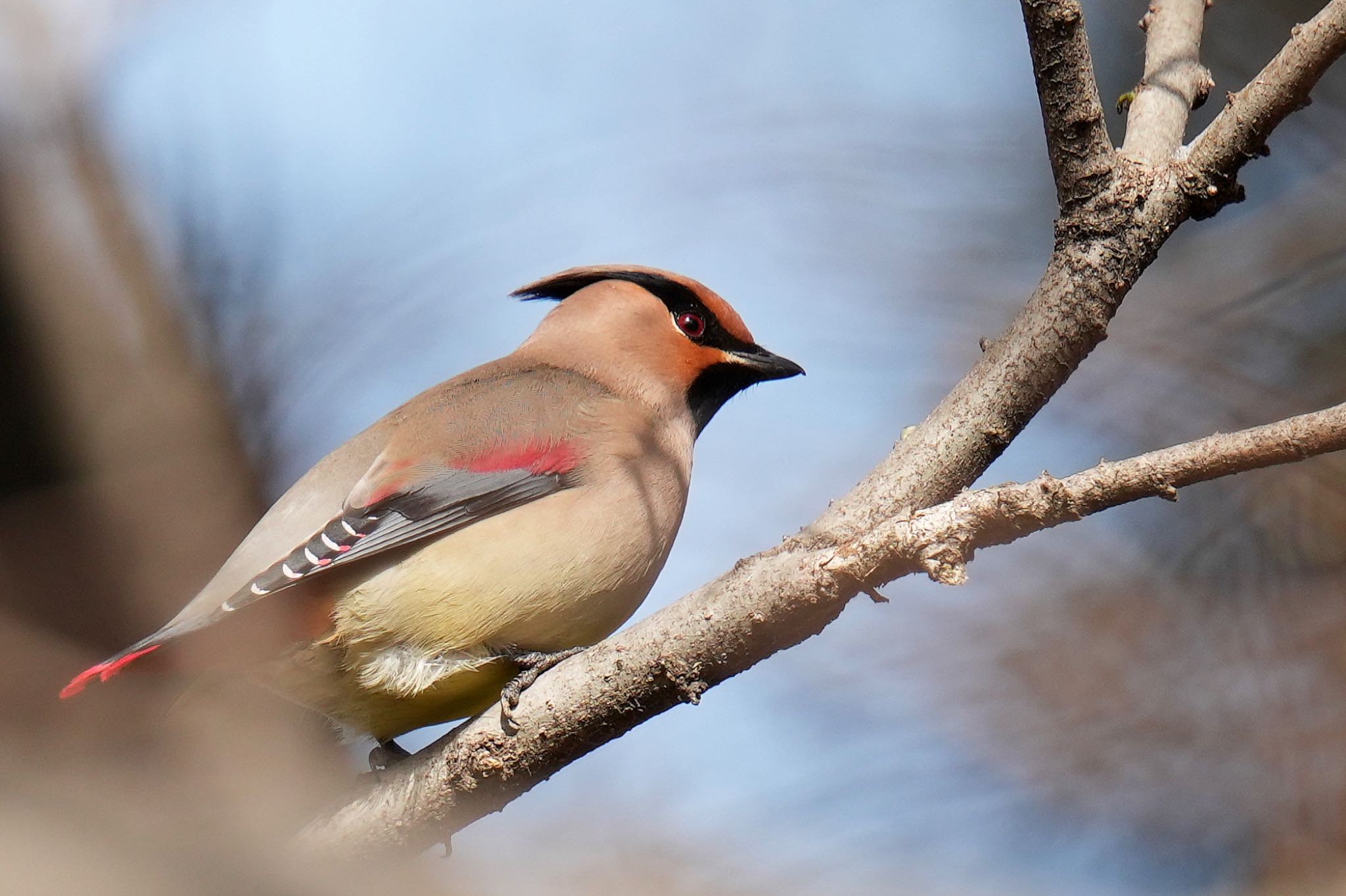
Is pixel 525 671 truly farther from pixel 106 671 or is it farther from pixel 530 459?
pixel 106 671

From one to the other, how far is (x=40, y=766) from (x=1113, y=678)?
282 centimetres

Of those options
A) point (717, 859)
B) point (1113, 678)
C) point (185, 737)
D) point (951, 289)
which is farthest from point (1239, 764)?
point (185, 737)

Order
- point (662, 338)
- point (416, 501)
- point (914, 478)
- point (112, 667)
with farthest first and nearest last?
point (662, 338) → point (416, 501) → point (112, 667) → point (914, 478)

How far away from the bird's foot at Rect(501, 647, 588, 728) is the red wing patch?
1.67ft

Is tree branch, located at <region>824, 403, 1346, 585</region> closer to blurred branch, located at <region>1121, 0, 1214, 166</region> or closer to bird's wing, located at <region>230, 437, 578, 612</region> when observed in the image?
blurred branch, located at <region>1121, 0, 1214, 166</region>

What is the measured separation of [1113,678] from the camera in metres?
3.94

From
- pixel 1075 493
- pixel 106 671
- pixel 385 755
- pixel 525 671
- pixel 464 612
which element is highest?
pixel 1075 493

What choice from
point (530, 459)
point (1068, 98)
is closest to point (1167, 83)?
point (1068, 98)

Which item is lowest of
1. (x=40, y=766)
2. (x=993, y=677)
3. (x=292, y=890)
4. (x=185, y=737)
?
(x=993, y=677)

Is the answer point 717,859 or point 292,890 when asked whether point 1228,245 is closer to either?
point 717,859

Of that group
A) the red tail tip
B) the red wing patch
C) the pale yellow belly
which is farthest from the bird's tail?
the red wing patch

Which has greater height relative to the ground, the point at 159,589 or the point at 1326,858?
the point at 159,589

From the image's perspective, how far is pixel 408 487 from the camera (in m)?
3.39

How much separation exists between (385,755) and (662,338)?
5.01 feet
